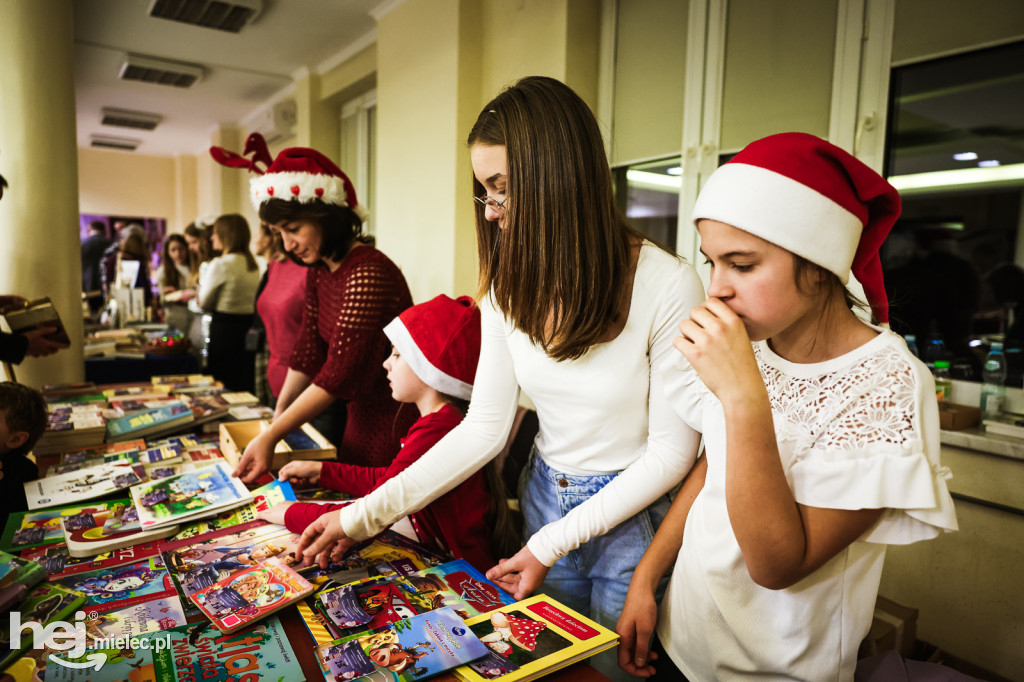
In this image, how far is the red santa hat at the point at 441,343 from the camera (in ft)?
4.69

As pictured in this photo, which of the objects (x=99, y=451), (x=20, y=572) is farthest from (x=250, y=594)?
(x=99, y=451)

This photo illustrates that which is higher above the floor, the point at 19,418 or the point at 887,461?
the point at 887,461

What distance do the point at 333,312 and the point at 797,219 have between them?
1.51 metres

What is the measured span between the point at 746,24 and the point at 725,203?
2.34 meters

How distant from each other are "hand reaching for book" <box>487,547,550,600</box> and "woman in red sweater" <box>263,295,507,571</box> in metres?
0.20

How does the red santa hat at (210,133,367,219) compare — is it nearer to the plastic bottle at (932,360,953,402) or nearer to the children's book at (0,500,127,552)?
the children's book at (0,500,127,552)

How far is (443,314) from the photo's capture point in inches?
58.0

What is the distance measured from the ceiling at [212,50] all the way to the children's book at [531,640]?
4444 mm

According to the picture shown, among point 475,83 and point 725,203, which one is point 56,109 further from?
point 725,203

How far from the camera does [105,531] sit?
1221 millimetres

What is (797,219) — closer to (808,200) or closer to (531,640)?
(808,200)

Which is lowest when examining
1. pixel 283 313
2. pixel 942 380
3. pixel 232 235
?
pixel 942 380

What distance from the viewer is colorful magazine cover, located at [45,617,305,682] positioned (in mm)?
789

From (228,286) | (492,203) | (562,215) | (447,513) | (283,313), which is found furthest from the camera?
(228,286)
